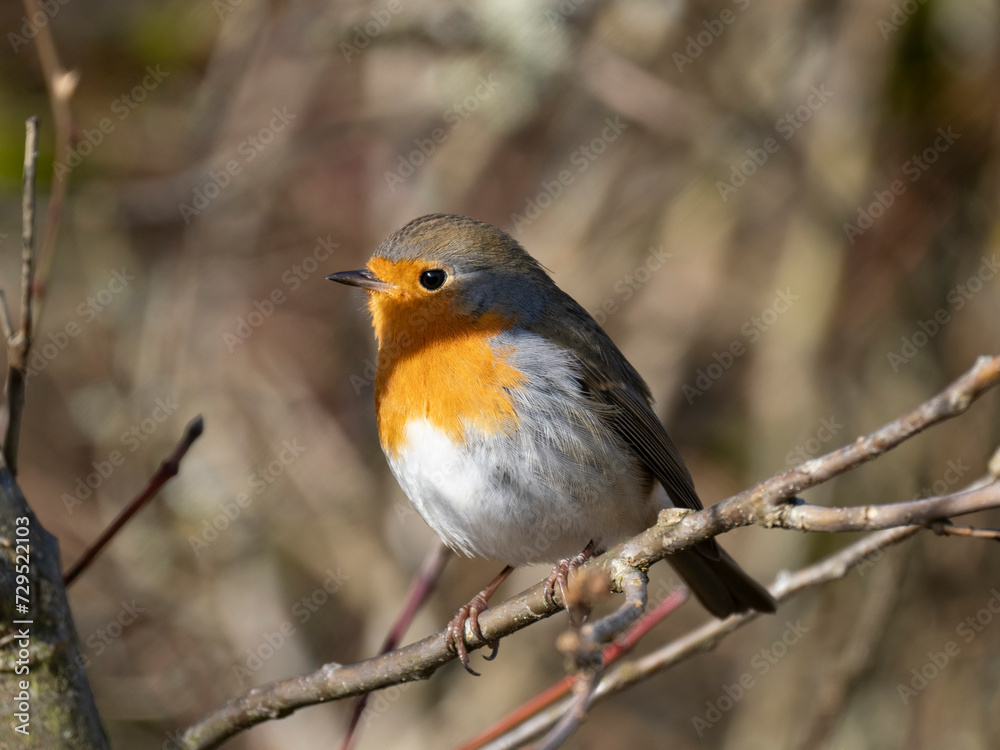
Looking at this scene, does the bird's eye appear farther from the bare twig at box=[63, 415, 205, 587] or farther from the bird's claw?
the bare twig at box=[63, 415, 205, 587]

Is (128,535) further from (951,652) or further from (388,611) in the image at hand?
(951,652)

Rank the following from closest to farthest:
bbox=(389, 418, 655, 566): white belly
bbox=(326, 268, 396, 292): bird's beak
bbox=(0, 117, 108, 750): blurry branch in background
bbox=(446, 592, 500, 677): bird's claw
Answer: bbox=(0, 117, 108, 750): blurry branch in background
bbox=(446, 592, 500, 677): bird's claw
bbox=(389, 418, 655, 566): white belly
bbox=(326, 268, 396, 292): bird's beak

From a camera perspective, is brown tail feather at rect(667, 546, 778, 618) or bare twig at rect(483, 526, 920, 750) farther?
brown tail feather at rect(667, 546, 778, 618)

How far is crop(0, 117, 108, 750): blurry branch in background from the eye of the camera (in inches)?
71.2

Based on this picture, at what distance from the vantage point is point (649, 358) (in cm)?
505

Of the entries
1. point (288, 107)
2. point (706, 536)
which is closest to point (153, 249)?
point (288, 107)

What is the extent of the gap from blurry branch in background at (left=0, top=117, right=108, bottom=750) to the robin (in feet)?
3.56

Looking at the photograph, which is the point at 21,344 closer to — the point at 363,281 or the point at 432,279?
the point at 363,281

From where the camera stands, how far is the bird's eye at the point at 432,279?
10.8 feet

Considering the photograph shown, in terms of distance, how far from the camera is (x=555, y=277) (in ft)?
16.5

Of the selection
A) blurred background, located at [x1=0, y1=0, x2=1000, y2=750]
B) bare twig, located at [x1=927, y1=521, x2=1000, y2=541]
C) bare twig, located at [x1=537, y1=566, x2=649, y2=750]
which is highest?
bare twig, located at [x1=927, y1=521, x2=1000, y2=541]

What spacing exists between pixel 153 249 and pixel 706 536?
4.36 meters

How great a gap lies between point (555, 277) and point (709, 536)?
3482 millimetres

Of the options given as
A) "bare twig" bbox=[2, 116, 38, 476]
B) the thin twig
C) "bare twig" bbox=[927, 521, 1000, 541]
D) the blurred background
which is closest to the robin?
the thin twig
